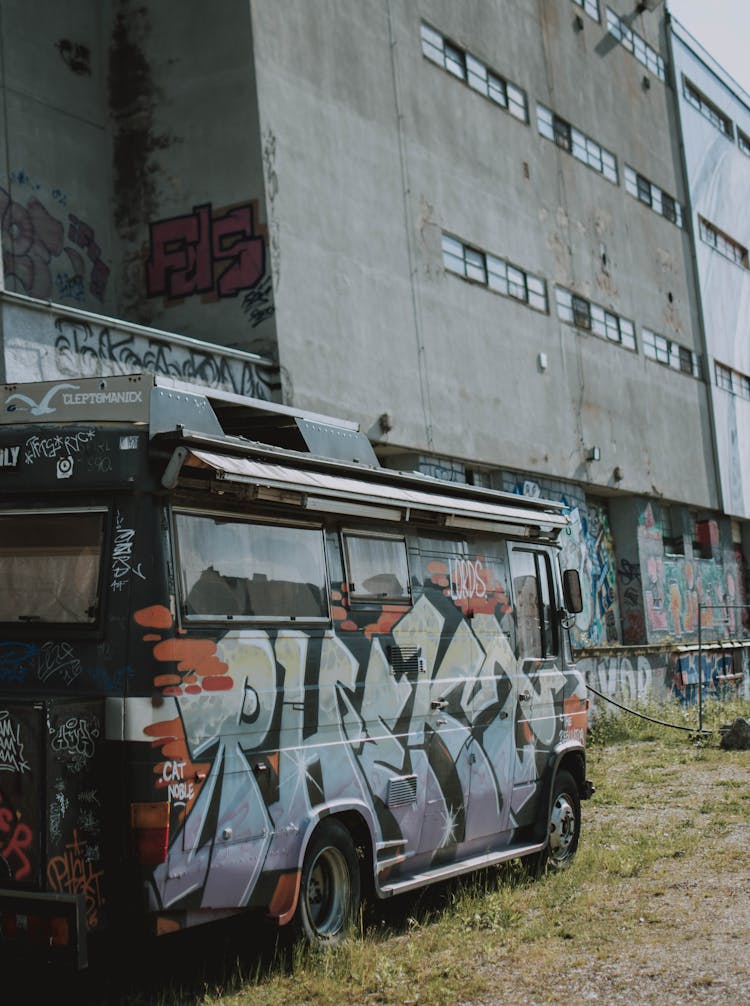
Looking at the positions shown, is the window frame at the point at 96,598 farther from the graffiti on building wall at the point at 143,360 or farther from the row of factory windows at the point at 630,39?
the row of factory windows at the point at 630,39

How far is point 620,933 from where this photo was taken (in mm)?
7848

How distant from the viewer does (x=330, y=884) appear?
296 inches

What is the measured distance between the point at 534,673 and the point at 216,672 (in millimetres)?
4049

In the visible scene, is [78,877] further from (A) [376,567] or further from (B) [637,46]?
(B) [637,46]

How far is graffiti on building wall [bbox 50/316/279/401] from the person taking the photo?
14891mm

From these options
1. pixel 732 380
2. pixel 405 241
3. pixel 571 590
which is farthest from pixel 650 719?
pixel 732 380

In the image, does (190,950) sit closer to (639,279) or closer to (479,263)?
(479,263)

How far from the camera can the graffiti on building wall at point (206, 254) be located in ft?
59.1

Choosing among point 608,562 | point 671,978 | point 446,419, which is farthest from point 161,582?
point 608,562

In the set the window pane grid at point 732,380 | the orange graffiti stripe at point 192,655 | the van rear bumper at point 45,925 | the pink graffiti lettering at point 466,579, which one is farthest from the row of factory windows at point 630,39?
the van rear bumper at point 45,925

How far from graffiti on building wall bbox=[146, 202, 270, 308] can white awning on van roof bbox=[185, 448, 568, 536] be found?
346 inches

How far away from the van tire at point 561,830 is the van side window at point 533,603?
110 cm

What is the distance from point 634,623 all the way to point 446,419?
983 centimetres

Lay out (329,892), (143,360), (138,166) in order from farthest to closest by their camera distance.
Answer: (138,166) → (143,360) → (329,892)
